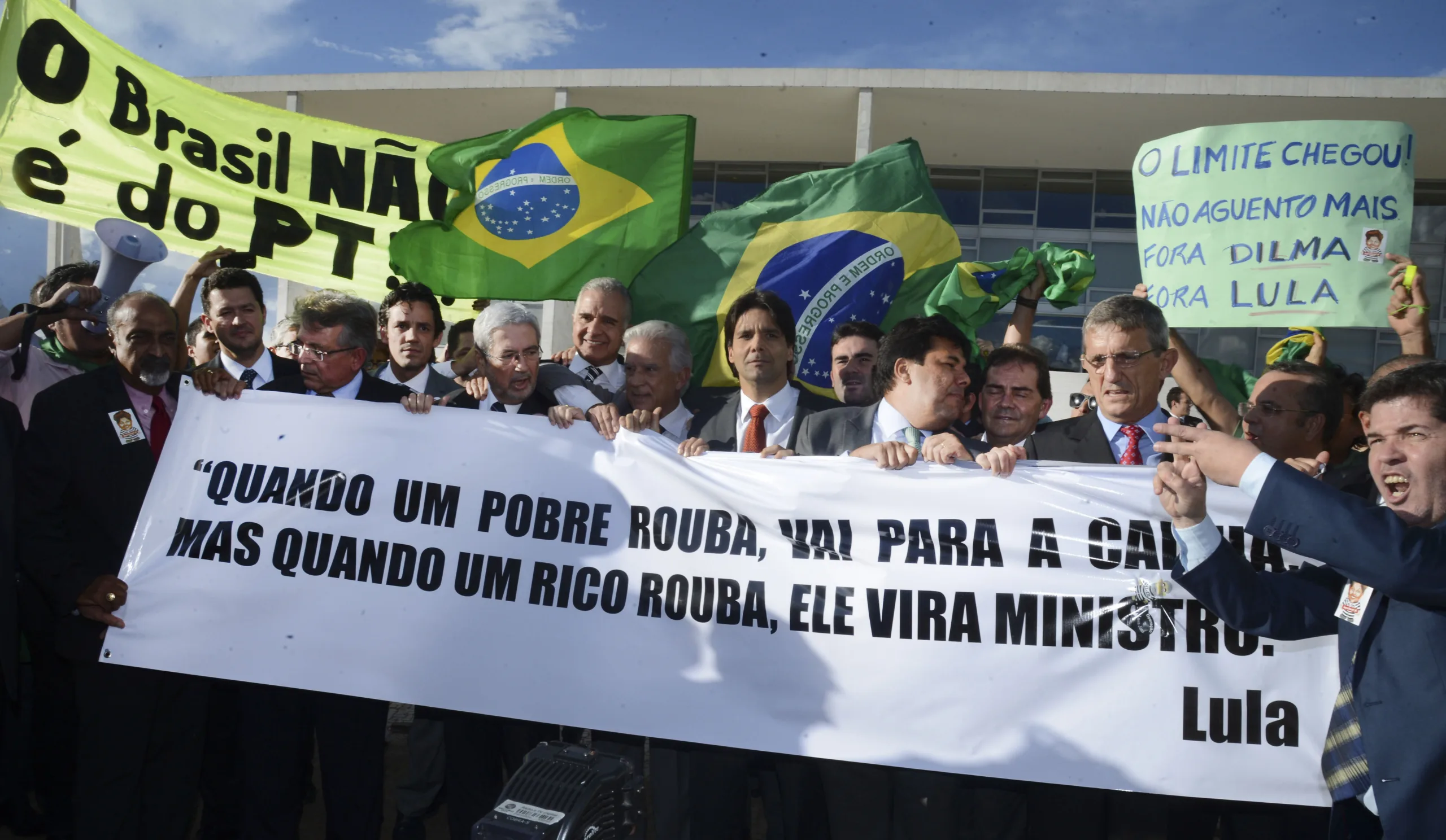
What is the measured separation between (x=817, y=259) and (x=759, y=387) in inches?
54.6

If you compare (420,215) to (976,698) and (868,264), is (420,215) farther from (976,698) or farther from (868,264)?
(976,698)

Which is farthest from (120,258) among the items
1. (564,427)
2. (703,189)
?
(703,189)

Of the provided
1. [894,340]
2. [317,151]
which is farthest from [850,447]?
[317,151]

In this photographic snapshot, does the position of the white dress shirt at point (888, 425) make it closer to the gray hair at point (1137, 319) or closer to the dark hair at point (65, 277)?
the gray hair at point (1137, 319)

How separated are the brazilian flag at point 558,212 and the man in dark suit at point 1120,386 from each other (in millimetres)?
2491

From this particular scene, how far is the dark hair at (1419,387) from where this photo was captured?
2.12m

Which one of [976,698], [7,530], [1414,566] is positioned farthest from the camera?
[7,530]

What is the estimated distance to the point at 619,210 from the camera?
5.12m

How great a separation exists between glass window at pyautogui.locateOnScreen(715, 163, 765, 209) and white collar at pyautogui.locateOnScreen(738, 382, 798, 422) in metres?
16.7

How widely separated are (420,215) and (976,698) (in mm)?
4142

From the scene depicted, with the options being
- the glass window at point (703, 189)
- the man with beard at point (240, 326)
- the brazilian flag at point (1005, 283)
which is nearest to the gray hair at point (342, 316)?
the man with beard at point (240, 326)

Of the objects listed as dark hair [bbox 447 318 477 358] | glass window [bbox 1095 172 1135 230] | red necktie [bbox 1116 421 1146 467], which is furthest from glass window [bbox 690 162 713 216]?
red necktie [bbox 1116 421 1146 467]

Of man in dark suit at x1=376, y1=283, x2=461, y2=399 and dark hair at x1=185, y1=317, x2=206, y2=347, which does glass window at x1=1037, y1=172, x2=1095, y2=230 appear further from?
man in dark suit at x1=376, y1=283, x2=461, y2=399

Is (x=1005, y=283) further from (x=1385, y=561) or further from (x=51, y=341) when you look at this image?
→ (x=51, y=341)
